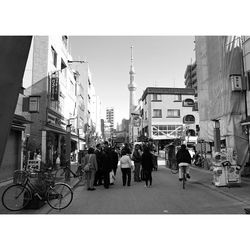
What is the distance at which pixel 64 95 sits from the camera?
23969mm

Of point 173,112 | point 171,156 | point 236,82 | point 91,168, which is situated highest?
point 173,112

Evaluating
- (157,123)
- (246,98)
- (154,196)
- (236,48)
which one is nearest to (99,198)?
(154,196)

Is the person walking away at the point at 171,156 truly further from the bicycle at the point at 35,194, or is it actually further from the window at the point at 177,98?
the window at the point at 177,98

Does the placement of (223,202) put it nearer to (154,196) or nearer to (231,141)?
(154,196)

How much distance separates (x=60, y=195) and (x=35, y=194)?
Answer: 69 cm

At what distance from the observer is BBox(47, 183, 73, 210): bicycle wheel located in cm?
684

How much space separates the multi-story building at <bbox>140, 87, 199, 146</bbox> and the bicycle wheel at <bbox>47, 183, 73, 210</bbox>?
40764 mm

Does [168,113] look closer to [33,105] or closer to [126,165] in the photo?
[33,105]

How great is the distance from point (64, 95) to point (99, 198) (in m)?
17.4

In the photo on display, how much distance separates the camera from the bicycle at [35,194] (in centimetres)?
668

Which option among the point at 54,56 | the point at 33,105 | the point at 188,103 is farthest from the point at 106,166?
the point at 188,103

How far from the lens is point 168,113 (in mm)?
48250

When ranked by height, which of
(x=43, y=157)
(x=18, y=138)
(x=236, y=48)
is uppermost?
(x=236, y=48)

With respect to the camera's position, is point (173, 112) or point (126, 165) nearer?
point (126, 165)
